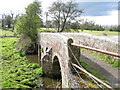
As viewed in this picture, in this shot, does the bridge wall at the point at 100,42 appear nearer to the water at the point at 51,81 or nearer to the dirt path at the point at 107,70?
the dirt path at the point at 107,70

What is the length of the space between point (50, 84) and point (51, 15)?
14.7m

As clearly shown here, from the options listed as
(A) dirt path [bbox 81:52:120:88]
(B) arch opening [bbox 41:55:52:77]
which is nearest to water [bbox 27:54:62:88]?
(B) arch opening [bbox 41:55:52:77]

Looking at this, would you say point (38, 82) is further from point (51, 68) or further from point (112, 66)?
point (112, 66)

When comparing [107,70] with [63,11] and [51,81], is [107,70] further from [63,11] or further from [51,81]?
[63,11]

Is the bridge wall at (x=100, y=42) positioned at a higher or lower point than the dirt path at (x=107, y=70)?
higher

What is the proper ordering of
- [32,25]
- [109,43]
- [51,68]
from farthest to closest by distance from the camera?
[32,25] < [51,68] < [109,43]

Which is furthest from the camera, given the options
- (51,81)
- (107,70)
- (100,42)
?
(51,81)

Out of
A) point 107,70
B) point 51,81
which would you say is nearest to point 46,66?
point 51,81

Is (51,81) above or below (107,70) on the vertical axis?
below

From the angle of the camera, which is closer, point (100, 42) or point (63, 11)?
point (100, 42)

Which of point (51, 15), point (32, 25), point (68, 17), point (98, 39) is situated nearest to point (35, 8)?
point (32, 25)

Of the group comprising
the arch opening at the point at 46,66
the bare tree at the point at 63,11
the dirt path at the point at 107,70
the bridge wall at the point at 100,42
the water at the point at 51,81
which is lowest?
the water at the point at 51,81

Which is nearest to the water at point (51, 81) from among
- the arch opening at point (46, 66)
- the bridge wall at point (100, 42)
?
the arch opening at point (46, 66)

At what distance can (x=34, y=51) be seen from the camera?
1586 centimetres
